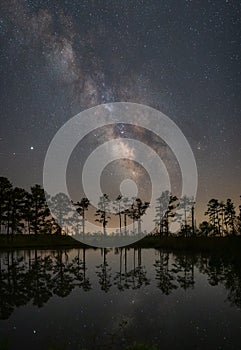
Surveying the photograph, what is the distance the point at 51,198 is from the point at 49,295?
6301 centimetres

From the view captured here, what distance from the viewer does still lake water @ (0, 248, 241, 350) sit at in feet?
29.9

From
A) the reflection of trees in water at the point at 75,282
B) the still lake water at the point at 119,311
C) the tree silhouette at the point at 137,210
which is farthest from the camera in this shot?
the tree silhouette at the point at 137,210

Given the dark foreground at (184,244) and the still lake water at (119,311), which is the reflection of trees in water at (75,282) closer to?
the still lake water at (119,311)

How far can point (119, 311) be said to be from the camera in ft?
41.0

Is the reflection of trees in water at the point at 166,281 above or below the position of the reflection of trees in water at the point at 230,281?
below

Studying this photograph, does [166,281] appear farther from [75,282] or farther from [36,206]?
[36,206]

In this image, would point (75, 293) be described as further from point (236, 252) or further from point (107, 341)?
point (236, 252)

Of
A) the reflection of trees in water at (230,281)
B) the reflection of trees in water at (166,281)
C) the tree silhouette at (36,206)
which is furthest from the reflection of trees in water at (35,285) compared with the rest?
the tree silhouette at (36,206)

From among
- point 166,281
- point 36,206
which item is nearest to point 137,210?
point 36,206

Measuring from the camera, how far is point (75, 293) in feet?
52.6

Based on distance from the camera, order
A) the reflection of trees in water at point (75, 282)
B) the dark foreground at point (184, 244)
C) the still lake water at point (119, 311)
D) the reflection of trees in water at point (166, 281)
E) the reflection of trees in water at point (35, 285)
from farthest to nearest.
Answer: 1. the dark foreground at point (184, 244)
2. the reflection of trees in water at point (166, 281)
3. the reflection of trees in water at point (75, 282)
4. the reflection of trees in water at point (35, 285)
5. the still lake water at point (119, 311)

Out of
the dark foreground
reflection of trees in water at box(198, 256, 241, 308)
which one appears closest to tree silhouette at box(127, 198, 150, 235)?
the dark foreground

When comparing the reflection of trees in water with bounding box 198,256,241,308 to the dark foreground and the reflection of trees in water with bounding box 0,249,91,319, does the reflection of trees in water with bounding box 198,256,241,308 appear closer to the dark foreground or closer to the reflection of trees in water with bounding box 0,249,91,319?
the dark foreground

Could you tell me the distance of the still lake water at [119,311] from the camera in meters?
9.12
